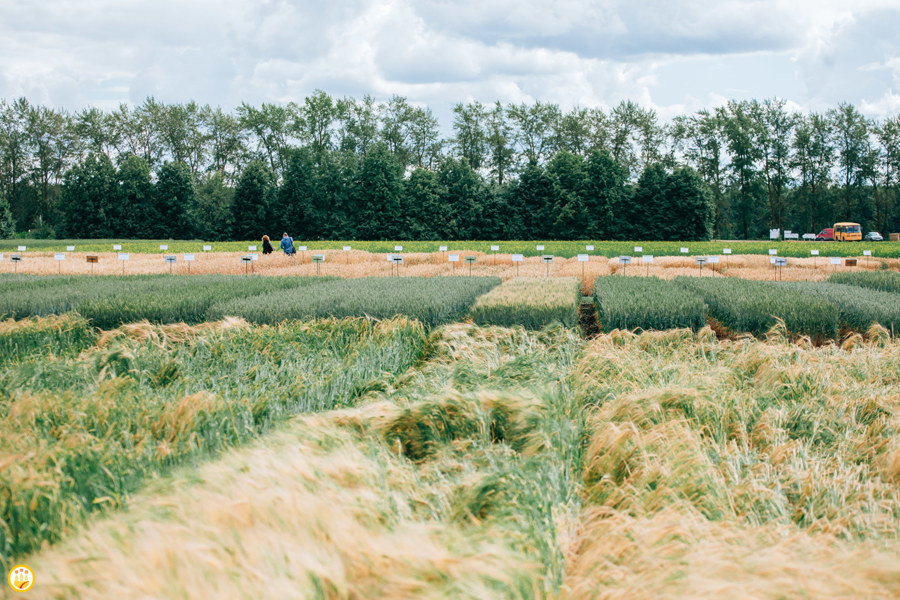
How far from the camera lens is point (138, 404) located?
12.1 ft

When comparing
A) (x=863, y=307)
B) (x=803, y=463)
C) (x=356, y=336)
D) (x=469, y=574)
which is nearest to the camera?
(x=469, y=574)

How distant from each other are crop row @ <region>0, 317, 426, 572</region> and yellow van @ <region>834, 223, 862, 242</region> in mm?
56626

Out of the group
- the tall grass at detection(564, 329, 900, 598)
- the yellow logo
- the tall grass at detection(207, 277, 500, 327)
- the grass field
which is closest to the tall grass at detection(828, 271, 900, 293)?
the tall grass at detection(207, 277, 500, 327)

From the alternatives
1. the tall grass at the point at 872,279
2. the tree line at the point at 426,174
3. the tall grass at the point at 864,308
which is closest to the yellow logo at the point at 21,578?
the tall grass at the point at 864,308

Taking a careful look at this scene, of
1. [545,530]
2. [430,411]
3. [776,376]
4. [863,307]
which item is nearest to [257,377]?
[430,411]

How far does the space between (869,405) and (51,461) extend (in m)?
4.91

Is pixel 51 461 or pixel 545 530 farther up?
pixel 51 461

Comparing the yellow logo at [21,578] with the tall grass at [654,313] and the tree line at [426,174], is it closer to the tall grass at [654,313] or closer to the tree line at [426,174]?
the tall grass at [654,313]

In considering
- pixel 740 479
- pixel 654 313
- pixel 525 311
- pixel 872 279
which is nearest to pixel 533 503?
pixel 740 479

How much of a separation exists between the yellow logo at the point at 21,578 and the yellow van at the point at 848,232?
60.5m

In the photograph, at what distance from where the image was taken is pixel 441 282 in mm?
13406

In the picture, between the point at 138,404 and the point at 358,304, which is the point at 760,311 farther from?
the point at 138,404

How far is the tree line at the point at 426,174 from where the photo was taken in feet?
162

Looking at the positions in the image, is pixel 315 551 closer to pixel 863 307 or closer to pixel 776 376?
pixel 776 376
